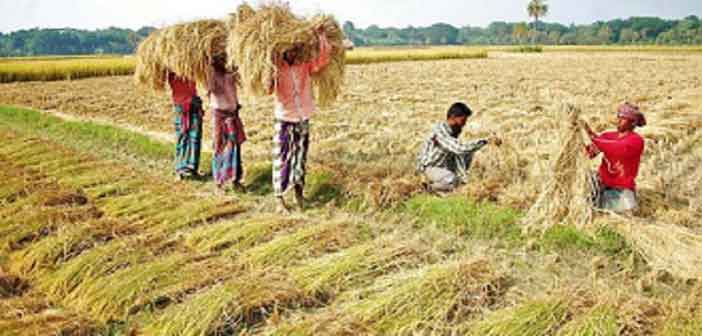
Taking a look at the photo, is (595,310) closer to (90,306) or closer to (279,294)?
(279,294)

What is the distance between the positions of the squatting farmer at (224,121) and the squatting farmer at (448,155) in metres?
1.81

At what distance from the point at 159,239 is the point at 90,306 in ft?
3.20

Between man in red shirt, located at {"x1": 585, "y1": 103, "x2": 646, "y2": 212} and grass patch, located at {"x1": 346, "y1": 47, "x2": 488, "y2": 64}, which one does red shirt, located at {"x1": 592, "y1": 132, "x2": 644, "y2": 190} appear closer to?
man in red shirt, located at {"x1": 585, "y1": 103, "x2": 646, "y2": 212}

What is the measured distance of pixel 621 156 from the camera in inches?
165

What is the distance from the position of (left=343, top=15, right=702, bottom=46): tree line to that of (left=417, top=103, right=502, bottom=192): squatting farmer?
174 feet

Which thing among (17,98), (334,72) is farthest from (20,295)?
(17,98)

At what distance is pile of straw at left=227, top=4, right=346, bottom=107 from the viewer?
15.0 ft

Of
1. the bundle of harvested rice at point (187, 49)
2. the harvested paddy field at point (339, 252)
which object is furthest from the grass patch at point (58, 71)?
the bundle of harvested rice at point (187, 49)

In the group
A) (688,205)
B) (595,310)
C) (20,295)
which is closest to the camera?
(595,310)

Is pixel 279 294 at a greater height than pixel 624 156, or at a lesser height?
lesser

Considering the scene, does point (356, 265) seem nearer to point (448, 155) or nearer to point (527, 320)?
point (527, 320)

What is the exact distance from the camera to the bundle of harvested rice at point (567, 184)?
409 centimetres

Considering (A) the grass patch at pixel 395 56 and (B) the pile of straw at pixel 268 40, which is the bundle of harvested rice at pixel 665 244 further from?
(A) the grass patch at pixel 395 56

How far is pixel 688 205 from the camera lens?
183 inches
